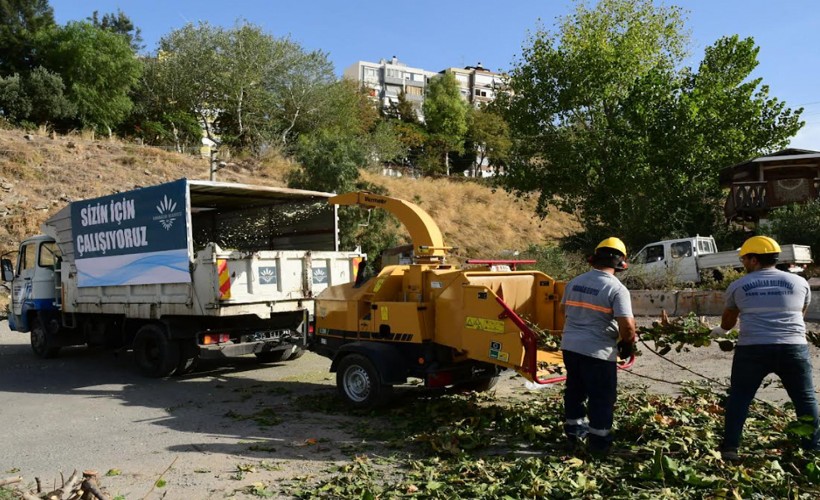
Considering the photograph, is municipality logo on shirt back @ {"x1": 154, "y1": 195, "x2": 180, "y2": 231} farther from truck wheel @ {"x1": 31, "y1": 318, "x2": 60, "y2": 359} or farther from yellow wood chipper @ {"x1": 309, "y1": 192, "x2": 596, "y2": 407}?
truck wheel @ {"x1": 31, "y1": 318, "x2": 60, "y2": 359}

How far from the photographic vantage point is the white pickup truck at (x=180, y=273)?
8.34m

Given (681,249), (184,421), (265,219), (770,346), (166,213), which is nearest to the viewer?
(770,346)

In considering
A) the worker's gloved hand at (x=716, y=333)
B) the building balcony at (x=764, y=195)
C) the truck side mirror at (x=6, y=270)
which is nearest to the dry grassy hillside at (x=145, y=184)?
the building balcony at (x=764, y=195)

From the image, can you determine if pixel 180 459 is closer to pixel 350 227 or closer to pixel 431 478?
pixel 431 478

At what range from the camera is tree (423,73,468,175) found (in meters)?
54.5

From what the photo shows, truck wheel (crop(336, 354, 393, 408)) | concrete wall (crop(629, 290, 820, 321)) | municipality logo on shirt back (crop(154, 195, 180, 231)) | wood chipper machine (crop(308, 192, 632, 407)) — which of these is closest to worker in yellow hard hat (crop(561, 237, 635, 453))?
wood chipper machine (crop(308, 192, 632, 407))

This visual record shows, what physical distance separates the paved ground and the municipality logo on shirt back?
2176mm

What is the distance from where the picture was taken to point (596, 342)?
490 cm

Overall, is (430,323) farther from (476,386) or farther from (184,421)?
(184,421)

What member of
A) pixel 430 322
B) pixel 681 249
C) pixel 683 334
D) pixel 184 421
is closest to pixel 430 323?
pixel 430 322

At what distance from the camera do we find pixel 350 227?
2308 centimetres

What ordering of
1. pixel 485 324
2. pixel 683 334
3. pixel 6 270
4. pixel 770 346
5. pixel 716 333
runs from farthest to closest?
pixel 6 270 → pixel 485 324 → pixel 683 334 → pixel 716 333 → pixel 770 346

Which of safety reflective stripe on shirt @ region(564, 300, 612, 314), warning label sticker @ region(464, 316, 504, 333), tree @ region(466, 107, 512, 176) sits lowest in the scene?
warning label sticker @ region(464, 316, 504, 333)

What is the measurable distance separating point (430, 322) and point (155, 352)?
4.68 meters
